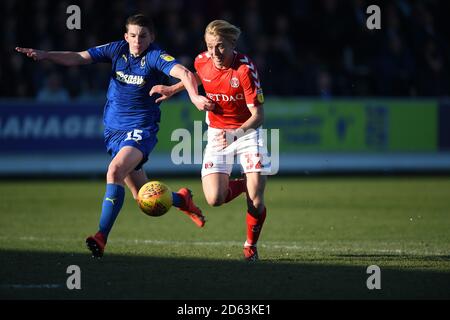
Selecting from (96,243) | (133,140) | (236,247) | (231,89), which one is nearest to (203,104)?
(231,89)

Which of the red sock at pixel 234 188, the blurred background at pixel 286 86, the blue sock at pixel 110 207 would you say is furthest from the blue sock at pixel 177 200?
the blurred background at pixel 286 86

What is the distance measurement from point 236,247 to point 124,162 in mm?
1826

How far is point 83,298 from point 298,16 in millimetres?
16777

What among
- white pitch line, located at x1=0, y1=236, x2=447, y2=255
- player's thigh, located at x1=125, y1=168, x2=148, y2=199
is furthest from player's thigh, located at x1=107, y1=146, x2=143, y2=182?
white pitch line, located at x1=0, y1=236, x2=447, y2=255

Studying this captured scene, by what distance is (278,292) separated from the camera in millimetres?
7520

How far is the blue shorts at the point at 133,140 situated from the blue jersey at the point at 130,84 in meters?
0.06

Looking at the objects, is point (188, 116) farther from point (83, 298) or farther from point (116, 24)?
point (83, 298)

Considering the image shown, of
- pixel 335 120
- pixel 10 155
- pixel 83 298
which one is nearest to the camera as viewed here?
pixel 83 298

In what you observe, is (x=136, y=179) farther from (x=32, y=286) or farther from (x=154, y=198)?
(x=32, y=286)

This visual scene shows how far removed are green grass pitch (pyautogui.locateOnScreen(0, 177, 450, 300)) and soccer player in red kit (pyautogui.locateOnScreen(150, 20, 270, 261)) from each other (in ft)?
1.93

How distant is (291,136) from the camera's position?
20594 millimetres

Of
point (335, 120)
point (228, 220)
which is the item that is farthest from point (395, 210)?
point (335, 120)

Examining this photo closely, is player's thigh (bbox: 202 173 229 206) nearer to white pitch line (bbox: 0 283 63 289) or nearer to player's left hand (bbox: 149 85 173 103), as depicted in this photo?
player's left hand (bbox: 149 85 173 103)

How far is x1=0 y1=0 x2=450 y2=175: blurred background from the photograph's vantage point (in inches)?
784
